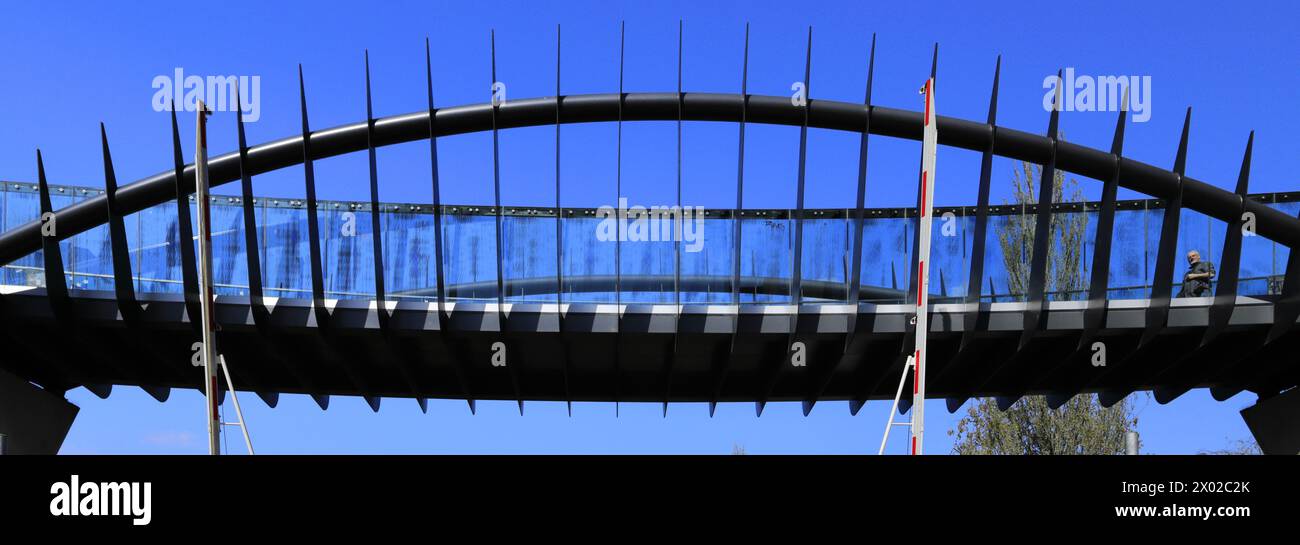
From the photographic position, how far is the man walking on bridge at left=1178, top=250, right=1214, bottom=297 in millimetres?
21609

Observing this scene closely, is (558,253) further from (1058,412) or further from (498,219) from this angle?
(1058,412)

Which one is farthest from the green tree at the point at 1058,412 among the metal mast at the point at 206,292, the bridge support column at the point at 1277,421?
the metal mast at the point at 206,292

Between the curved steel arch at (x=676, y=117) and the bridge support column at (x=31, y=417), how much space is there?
3.52 meters

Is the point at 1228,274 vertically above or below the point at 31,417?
above

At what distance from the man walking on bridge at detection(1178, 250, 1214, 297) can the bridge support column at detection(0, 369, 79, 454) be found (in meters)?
21.7

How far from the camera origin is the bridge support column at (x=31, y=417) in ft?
75.3

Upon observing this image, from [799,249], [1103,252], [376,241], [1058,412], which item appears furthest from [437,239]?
[1058,412]

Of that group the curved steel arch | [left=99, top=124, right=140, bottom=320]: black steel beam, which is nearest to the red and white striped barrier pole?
the curved steel arch

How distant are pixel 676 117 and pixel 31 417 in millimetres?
13966

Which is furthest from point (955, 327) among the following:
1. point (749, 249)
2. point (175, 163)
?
point (175, 163)

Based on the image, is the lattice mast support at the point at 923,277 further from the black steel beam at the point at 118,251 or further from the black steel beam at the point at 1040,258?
the black steel beam at the point at 118,251

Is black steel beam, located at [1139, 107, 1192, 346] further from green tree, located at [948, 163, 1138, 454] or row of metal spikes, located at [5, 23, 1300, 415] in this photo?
green tree, located at [948, 163, 1138, 454]

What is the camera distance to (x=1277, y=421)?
24.6 metres
